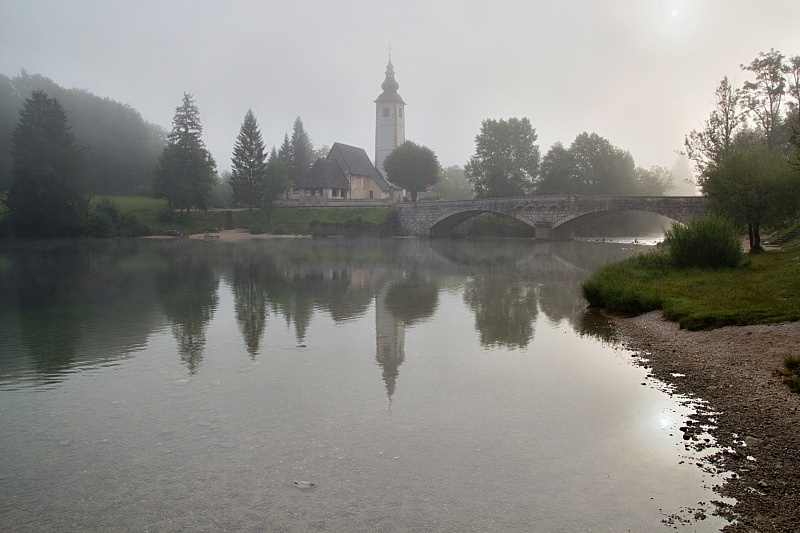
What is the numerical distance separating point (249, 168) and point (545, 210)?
130ft

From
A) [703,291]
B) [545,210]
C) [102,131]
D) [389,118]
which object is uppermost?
[389,118]

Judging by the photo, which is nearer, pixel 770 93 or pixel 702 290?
pixel 702 290

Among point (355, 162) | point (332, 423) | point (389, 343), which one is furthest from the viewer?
point (355, 162)

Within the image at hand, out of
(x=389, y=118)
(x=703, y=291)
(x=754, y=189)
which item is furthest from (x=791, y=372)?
(x=389, y=118)

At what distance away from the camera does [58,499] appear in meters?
6.90

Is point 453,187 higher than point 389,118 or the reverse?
the reverse

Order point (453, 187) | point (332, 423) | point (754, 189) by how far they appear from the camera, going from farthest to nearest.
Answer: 1. point (453, 187)
2. point (754, 189)
3. point (332, 423)

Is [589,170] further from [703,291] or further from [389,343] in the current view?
[389,343]

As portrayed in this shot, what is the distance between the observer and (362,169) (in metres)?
95.2

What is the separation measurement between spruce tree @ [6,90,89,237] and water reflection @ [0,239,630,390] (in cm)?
2161

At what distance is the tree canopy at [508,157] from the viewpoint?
88312 mm

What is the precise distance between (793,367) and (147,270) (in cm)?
3004

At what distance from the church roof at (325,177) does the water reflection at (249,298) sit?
4530 centimetres

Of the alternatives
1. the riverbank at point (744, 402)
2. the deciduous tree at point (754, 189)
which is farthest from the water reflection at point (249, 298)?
the deciduous tree at point (754, 189)
